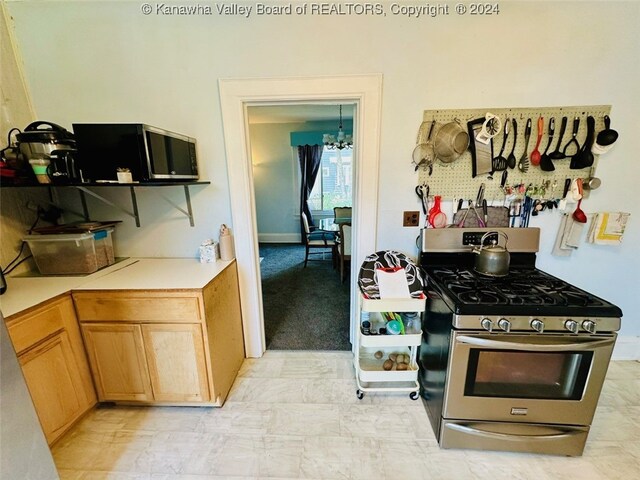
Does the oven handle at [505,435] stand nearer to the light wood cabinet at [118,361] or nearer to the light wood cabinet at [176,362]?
the light wood cabinet at [176,362]

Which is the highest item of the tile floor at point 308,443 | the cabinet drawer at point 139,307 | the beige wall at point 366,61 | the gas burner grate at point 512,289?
the beige wall at point 366,61

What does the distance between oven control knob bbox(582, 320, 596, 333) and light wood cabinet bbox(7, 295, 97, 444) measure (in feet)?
8.29

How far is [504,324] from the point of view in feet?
3.84

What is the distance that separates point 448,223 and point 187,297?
5.56 ft

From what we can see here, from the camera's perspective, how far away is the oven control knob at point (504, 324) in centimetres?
117

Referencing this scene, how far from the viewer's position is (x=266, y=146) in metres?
5.51

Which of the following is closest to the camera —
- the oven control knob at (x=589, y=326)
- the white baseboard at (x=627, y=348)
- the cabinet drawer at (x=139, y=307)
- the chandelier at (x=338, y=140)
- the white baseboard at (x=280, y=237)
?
the oven control knob at (x=589, y=326)

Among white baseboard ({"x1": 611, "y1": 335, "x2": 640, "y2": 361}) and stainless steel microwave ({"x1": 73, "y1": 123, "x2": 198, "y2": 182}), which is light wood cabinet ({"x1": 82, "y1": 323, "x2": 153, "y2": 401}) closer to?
stainless steel microwave ({"x1": 73, "y1": 123, "x2": 198, "y2": 182})

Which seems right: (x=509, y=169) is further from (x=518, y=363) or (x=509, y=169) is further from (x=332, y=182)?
(x=332, y=182)

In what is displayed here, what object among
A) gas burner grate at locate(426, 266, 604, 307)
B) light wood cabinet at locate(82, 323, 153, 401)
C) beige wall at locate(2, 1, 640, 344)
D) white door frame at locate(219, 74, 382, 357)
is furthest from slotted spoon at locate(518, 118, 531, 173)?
light wood cabinet at locate(82, 323, 153, 401)

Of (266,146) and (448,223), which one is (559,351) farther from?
(266,146)

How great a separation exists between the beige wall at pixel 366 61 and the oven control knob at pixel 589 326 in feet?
2.73

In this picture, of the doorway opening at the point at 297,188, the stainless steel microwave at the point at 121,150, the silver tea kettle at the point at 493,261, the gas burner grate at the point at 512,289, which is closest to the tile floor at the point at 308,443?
the gas burner grate at the point at 512,289

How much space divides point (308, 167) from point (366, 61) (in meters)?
3.89
